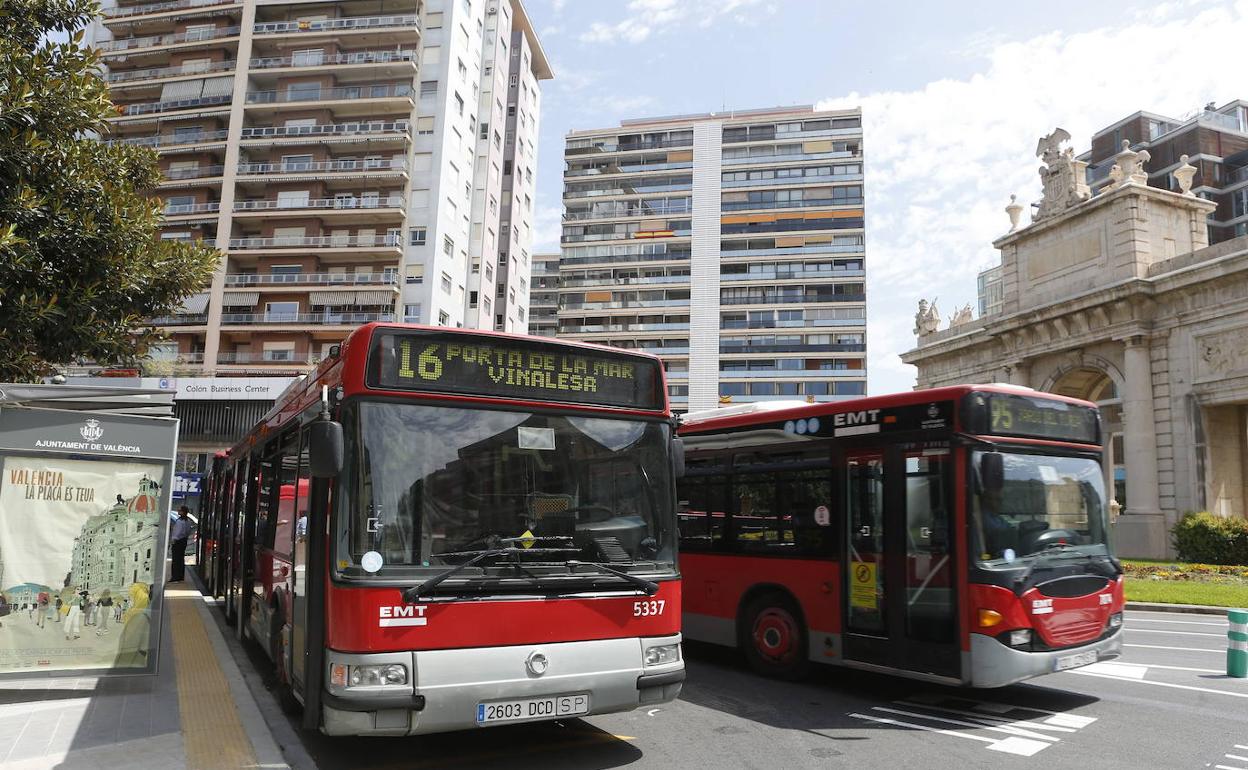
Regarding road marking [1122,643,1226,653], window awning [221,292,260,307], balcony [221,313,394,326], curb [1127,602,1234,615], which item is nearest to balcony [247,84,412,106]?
window awning [221,292,260,307]

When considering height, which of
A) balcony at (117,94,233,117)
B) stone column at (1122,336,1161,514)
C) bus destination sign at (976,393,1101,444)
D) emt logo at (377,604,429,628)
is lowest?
emt logo at (377,604,429,628)

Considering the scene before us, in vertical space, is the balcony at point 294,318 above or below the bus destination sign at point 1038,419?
above

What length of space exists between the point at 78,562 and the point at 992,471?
7857mm

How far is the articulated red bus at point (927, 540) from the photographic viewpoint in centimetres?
728

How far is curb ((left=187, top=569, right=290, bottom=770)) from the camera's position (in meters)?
5.59

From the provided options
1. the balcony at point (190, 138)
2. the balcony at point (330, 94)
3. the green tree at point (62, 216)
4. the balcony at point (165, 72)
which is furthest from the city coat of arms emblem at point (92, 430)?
the balcony at point (165, 72)

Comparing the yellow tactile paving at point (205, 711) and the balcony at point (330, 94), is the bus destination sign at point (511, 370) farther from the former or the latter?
the balcony at point (330, 94)

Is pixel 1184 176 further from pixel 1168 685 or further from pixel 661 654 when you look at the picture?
→ pixel 661 654

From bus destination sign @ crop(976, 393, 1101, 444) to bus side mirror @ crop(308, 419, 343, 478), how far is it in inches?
211

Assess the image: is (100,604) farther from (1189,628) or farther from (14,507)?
(1189,628)

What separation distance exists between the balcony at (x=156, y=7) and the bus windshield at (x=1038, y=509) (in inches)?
2246

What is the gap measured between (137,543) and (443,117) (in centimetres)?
4571

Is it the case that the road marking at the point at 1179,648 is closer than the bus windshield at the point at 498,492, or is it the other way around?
the bus windshield at the point at 498,492

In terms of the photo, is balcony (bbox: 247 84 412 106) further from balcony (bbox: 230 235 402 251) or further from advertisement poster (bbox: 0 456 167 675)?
advertisement poster (bbox: 0 456 167 675)
